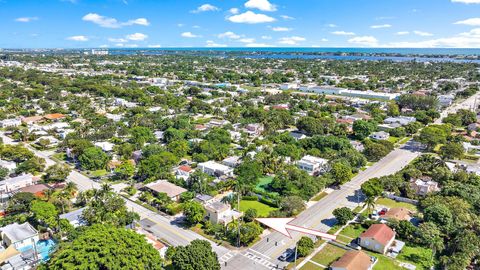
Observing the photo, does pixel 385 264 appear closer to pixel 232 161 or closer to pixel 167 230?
pixel 167 230

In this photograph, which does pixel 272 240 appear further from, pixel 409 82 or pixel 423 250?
pixel 409 82

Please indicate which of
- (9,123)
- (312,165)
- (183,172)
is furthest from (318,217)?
(9,123)

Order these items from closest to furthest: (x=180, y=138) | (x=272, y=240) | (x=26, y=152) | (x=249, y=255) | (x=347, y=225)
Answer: (x=249, y=255), (x=272, y=240), (x=347, y=225), (x=26, y=152), (x=180, y=138)

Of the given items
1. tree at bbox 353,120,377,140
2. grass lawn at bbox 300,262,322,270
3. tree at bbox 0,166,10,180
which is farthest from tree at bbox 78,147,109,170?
tree at bbox 353,120,377,140

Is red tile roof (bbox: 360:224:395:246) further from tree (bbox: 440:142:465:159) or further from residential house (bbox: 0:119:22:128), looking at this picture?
residential house (bbox: 0:119:22:128)

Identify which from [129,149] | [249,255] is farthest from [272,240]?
[129,149]

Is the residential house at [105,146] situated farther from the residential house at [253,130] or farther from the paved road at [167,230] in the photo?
the residential house at [253,130]
